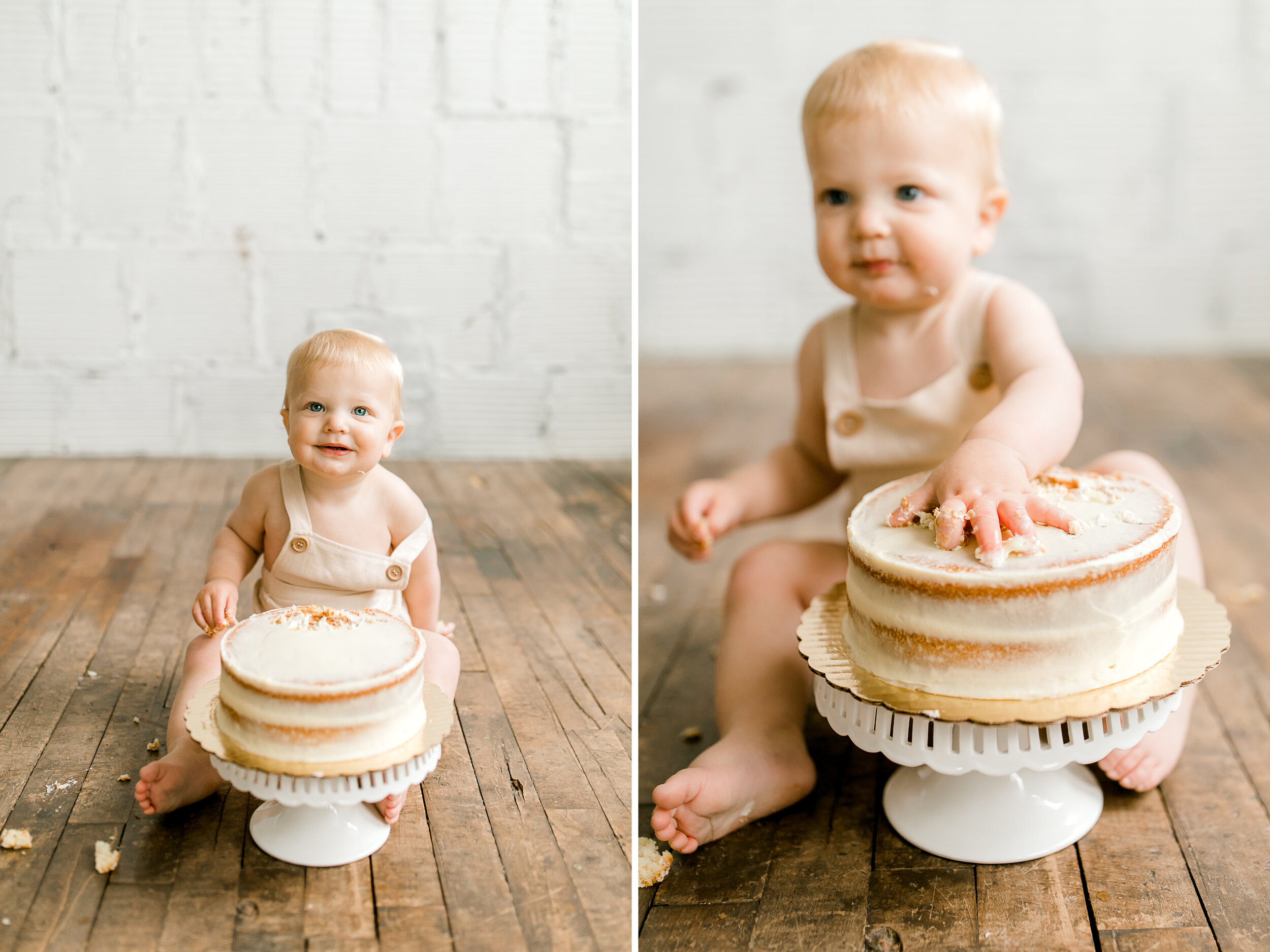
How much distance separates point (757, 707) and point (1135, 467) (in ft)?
1.36

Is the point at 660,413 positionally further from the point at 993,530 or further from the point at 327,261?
the point at 993,530

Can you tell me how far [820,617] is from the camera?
995mm

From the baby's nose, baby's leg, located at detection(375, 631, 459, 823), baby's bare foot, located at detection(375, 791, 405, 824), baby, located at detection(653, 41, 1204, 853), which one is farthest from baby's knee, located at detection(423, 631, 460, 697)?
the baby's nose

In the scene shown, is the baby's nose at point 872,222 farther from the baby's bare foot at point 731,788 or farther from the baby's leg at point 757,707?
the baby's bare foot at point 731,788

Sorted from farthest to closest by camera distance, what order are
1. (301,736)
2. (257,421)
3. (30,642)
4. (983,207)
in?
(257,421) < (30,642) < (983,207) < (301,736)

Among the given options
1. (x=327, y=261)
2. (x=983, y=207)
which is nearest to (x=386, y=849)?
(x=983, y=207)

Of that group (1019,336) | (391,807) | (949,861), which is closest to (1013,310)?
(1019,336)

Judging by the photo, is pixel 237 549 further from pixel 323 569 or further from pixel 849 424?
pixel 849 424

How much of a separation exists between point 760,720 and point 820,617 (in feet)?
0.37

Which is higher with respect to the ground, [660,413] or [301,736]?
[301,736]

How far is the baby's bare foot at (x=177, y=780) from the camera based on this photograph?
2.93ft

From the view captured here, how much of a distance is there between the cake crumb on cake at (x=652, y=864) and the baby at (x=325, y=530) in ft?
0.63

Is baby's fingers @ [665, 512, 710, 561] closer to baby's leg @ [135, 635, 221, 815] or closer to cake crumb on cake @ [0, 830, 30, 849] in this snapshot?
baby's leg @ [135, 635, 221, 815]

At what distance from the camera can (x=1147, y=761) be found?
101cm
